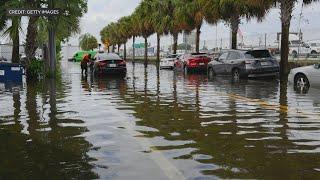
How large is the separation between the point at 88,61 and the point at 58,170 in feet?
95.3

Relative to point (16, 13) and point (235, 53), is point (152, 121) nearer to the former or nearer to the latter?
point (16, 13)

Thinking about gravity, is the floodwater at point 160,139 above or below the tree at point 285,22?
below

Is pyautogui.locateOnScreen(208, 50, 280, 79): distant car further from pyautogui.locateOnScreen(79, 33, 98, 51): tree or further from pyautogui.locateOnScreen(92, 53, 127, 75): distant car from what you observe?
pyautogui.locateOnScreen(79, 33, 98, 51): tree

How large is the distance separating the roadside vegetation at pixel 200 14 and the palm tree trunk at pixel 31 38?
10423 mm

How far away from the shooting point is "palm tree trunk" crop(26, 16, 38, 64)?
82.6 ft

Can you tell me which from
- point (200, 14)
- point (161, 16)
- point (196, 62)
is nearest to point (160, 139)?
point (196, 62)

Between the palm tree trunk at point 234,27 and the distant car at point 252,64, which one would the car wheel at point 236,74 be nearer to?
the distant car at point 252,64

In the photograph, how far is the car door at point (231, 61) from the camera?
2588 centimetres

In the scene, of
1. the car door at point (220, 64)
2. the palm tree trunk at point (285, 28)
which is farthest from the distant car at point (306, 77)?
the car door at point (220, 64)

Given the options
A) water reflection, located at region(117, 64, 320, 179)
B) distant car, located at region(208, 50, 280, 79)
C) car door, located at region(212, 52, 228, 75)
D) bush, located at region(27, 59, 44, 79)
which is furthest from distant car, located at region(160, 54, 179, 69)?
water reflection, located at region(117, 64, 320, 179)

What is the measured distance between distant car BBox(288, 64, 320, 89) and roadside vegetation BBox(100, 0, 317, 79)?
21.8 feet

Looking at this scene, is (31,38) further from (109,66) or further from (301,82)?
(301,82)

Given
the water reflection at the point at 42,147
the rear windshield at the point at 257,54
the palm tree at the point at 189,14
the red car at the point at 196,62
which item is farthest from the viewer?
the palm tree at the point at 189,14

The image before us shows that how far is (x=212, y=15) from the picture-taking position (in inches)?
1377
